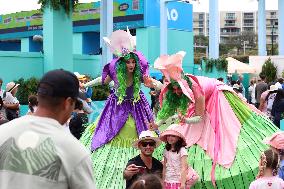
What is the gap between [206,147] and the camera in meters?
6.20

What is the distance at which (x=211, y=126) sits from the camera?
6.33 metres

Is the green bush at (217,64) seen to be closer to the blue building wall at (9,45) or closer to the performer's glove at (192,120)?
the blue building wall at (9,45)

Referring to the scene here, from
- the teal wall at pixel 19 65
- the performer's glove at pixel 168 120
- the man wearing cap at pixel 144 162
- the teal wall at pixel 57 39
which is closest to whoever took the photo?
the man wearing cap at pixel 144 162

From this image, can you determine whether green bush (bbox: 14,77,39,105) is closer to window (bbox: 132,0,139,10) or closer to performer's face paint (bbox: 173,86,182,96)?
performer's face paint (bbox: 173,86,182,96)

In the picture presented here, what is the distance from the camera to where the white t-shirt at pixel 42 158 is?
2533mm

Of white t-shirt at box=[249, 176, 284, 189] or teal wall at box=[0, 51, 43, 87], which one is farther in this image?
teal wall at box=[0, 51, 43, 87]

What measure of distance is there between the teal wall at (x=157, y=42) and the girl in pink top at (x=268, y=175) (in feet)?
67.5

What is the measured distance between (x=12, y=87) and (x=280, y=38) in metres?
17.7

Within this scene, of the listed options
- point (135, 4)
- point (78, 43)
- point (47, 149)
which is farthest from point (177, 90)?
point (78, 43)

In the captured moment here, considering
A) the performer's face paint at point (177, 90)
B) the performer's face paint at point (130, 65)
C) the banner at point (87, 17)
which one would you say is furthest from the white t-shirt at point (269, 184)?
the banner at point (87, 17)

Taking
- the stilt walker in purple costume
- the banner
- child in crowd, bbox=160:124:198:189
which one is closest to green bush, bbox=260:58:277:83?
the banner

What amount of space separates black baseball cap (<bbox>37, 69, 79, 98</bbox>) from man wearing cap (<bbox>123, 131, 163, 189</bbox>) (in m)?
2.48

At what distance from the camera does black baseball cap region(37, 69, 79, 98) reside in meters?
2.63

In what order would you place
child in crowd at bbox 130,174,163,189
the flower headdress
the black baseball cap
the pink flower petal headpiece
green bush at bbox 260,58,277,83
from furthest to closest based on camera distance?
green bush at bbox 260,58,277,83, the flower headdress, the pink flower petal headpiece, child in crowd at bbox 130,174,163,189, the black baseball cap
